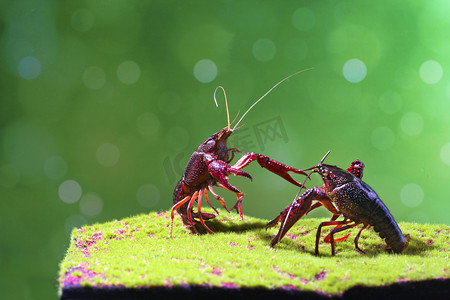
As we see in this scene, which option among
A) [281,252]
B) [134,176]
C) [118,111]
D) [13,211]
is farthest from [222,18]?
[13,211]

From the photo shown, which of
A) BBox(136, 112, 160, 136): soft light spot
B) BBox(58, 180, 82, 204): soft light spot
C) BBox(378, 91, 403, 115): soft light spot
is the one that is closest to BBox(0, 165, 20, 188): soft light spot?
BBox(58, 180, 82, 204): soft light spot

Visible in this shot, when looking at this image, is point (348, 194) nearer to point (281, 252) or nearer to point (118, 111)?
point (281, 252)

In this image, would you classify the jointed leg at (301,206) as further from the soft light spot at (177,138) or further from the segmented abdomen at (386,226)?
the soft light spot at (177,138)

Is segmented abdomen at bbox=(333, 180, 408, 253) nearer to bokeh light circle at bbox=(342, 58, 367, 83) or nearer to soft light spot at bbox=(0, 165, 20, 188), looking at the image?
bokeh light circle at bbox=(342, 58, 367, 83)

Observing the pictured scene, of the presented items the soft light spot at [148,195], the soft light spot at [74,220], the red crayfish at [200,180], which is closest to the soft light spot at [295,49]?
the red crayfish at [200,180]

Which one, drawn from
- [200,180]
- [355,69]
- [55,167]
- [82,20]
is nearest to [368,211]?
[200,180]
